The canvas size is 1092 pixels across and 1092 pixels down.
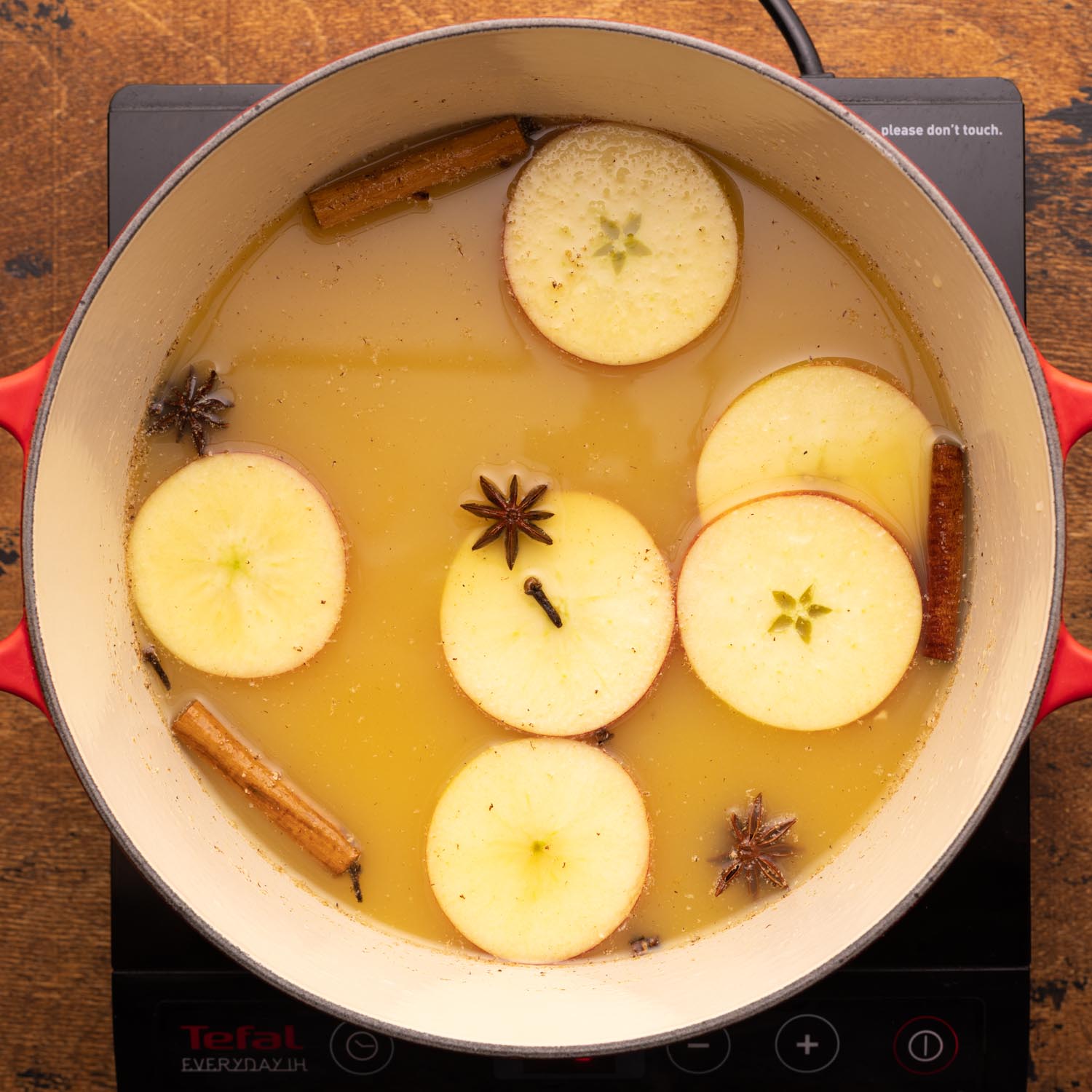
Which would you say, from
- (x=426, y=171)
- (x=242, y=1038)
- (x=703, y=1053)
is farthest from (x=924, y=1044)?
(x=426, y=171)

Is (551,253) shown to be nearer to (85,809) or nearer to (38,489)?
(38,489)

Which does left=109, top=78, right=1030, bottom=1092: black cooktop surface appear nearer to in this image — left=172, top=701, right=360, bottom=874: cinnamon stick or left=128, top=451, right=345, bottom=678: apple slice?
left=172, top=701, right=360, bottom=874: cinnamon stick

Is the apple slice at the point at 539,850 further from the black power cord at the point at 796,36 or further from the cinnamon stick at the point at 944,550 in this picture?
the black power cord at the point at 796,36

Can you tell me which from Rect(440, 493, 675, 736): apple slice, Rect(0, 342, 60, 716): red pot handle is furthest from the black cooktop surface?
Rect(440, 493, 675, 736): apple slice

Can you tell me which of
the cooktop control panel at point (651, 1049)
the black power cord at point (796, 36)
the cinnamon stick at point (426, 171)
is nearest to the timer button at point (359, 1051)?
the cooktop control panel at point (651, 1049)

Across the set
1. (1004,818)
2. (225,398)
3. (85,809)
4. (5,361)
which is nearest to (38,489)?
(225,398)
